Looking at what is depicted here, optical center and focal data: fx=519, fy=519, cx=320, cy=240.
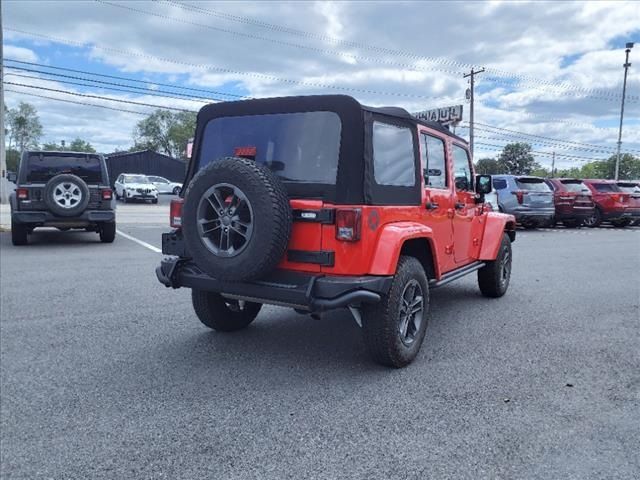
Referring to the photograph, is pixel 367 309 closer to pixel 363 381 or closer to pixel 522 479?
pixel 363 381

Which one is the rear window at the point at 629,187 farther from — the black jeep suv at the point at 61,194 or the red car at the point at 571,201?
the black jeep suv at the point at 61,194

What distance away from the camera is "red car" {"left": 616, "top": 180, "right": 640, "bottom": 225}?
18.0m

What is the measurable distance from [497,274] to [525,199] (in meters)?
10.4

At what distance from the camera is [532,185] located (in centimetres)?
1605

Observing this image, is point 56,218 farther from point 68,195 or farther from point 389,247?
point 389,247

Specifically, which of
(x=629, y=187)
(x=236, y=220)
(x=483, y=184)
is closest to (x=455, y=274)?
(x=483, y=184)

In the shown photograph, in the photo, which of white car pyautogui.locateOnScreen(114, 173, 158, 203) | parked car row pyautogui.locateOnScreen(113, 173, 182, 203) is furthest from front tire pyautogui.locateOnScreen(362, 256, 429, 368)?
white car pyautogui.locateOnScreen(114, 173, 158, 203)

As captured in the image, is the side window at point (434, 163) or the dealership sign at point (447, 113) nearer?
the side window at point (434, 163)

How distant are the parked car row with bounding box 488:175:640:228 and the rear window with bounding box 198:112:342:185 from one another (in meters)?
12.1

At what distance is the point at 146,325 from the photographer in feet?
16.6

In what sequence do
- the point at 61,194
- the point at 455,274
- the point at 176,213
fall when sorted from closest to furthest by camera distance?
1. the point at 176,213
2. the point at 455,274
3. the point at 61,194

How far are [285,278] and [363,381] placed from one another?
0.92m

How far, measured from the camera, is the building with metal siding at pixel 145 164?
5162cm

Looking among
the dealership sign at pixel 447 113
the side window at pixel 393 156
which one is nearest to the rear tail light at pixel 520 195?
the dealership sign at pixel 447 113
